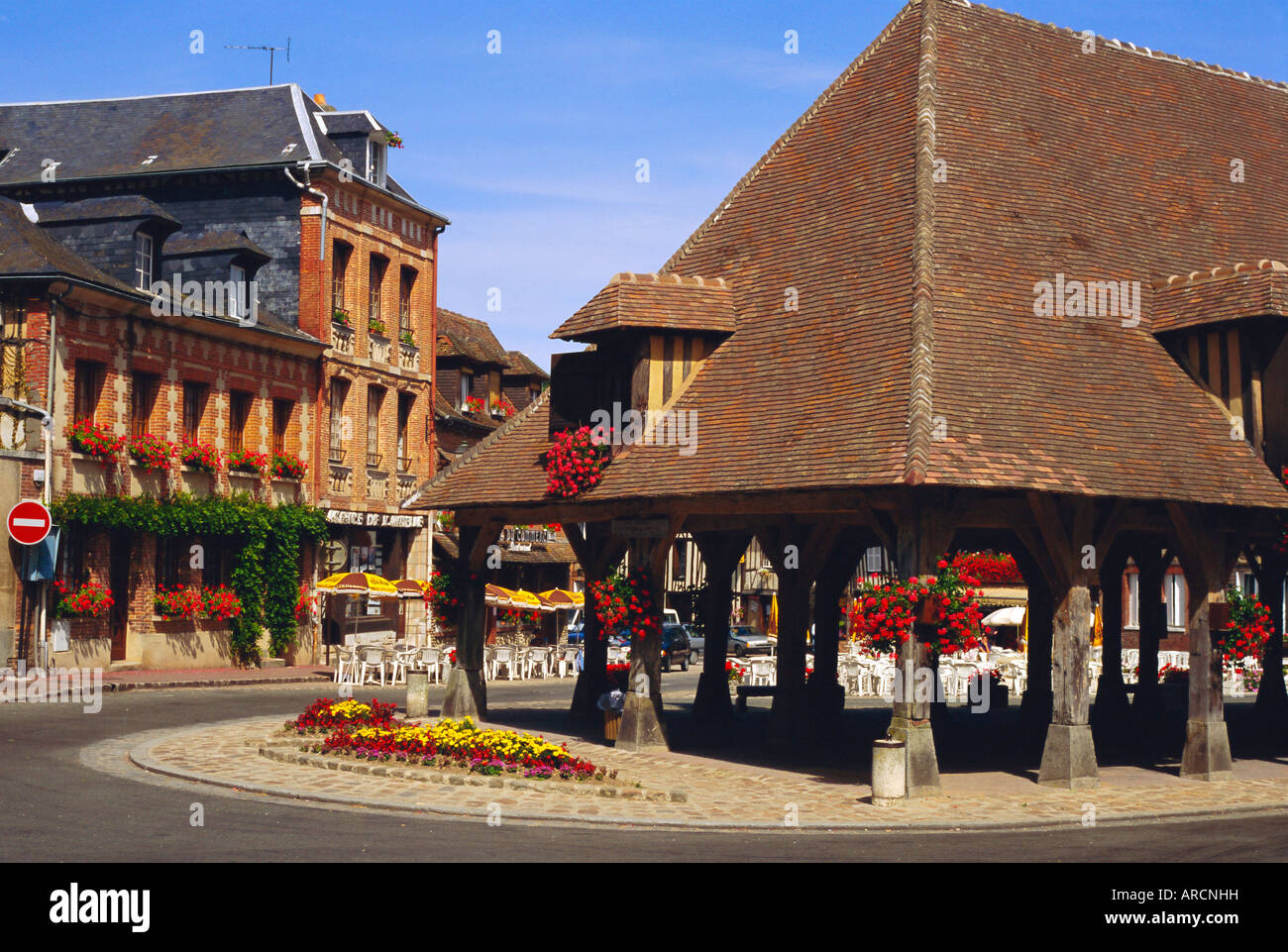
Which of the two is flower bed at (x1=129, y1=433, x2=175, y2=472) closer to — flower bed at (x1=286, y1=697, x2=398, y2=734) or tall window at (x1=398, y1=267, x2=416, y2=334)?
tall window at (x1=398, y1=267, x2=416, y2=334)

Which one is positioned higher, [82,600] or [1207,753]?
[82,600]

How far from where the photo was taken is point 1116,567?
2289cm

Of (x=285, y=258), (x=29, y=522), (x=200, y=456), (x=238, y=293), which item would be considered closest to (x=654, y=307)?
(x=29, y=522)

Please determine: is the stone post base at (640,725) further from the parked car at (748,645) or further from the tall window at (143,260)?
the parked car at (748,645)

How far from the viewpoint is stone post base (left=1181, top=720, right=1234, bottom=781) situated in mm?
16625

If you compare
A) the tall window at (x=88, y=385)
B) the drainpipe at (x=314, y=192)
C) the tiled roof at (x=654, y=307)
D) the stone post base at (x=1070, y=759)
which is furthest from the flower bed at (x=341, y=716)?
the drainpipe at (x=314, y=192)

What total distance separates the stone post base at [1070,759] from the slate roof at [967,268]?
2.56 m

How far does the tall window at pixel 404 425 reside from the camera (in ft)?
134

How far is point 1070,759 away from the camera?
15352 mm

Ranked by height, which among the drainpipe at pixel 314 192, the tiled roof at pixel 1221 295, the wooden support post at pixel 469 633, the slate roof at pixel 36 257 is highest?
the drainpipe at pixel 314 192

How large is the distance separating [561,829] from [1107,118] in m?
13.0

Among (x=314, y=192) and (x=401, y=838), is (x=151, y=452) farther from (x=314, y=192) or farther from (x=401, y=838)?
(x=401, y=838)

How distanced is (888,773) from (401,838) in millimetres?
5162
